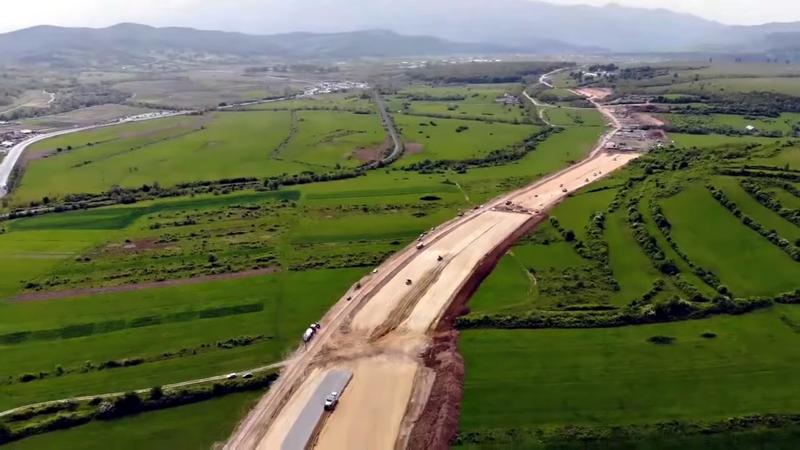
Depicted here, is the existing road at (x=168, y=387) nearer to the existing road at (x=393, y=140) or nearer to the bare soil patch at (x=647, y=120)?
the existing road at (x=393, y=140)

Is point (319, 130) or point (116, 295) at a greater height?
point (319, 130)

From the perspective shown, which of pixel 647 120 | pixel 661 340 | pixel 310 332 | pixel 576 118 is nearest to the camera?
pixel 661 340

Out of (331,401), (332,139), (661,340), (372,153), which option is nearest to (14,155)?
(332,139)

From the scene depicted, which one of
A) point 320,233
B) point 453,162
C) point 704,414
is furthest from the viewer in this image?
point 453,162

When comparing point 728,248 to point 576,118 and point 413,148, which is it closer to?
point 413,148

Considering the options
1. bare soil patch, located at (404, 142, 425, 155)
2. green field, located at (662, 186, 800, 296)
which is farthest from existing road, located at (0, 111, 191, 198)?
green field, located at (662, 186, 800, 296)

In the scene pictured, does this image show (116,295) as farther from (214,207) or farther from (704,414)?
(704,414)

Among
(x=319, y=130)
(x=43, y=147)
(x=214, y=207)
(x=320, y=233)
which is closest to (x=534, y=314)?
(x=320, y=233)
